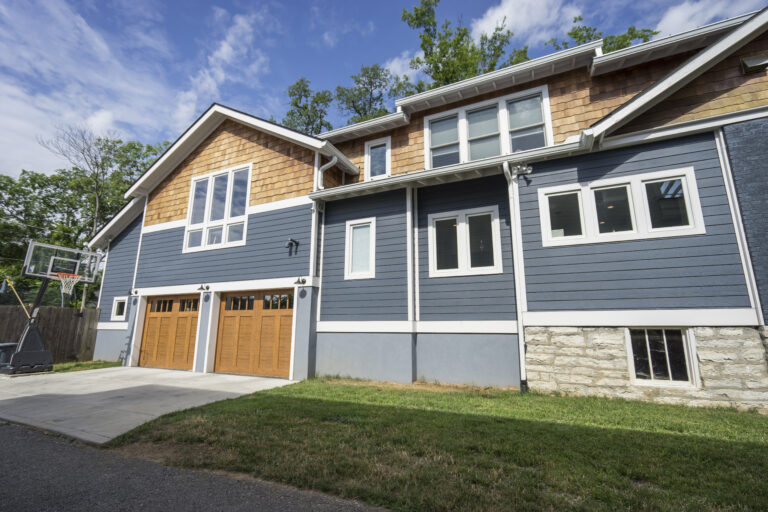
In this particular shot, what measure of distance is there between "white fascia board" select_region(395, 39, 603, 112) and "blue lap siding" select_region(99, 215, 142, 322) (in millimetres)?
11806

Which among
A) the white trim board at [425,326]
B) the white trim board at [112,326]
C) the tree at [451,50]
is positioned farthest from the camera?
the tree at [451,50]

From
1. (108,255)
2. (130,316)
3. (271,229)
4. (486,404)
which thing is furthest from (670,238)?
(108,255)

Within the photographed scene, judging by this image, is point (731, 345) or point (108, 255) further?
point (108, 255)

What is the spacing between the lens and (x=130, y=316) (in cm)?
1202

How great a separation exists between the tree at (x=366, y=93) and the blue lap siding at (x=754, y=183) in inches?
769

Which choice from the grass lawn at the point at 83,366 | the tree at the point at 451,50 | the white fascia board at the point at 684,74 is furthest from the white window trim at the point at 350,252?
the tree at the point at 451,50

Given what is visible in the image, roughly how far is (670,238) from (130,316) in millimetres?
15219

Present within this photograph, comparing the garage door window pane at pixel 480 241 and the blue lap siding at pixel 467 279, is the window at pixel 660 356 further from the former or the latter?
the garage door window pane at pixel 480 241

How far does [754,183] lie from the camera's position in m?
5.65

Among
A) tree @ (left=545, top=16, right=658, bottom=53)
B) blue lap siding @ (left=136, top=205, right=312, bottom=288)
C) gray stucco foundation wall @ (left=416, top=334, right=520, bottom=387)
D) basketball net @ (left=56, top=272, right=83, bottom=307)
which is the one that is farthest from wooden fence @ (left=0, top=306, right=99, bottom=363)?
tree @ (left=545, top=16, right=658, bottom=53)

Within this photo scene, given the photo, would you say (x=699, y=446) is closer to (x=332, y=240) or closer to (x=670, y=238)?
(x=670, y=238)

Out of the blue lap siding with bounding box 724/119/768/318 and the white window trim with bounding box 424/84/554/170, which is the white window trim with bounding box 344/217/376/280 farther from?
the blue lap siding with bounding box 724/119/768/318

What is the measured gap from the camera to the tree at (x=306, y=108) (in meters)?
24.4

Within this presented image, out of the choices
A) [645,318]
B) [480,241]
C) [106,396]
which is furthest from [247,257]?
[645,318]
